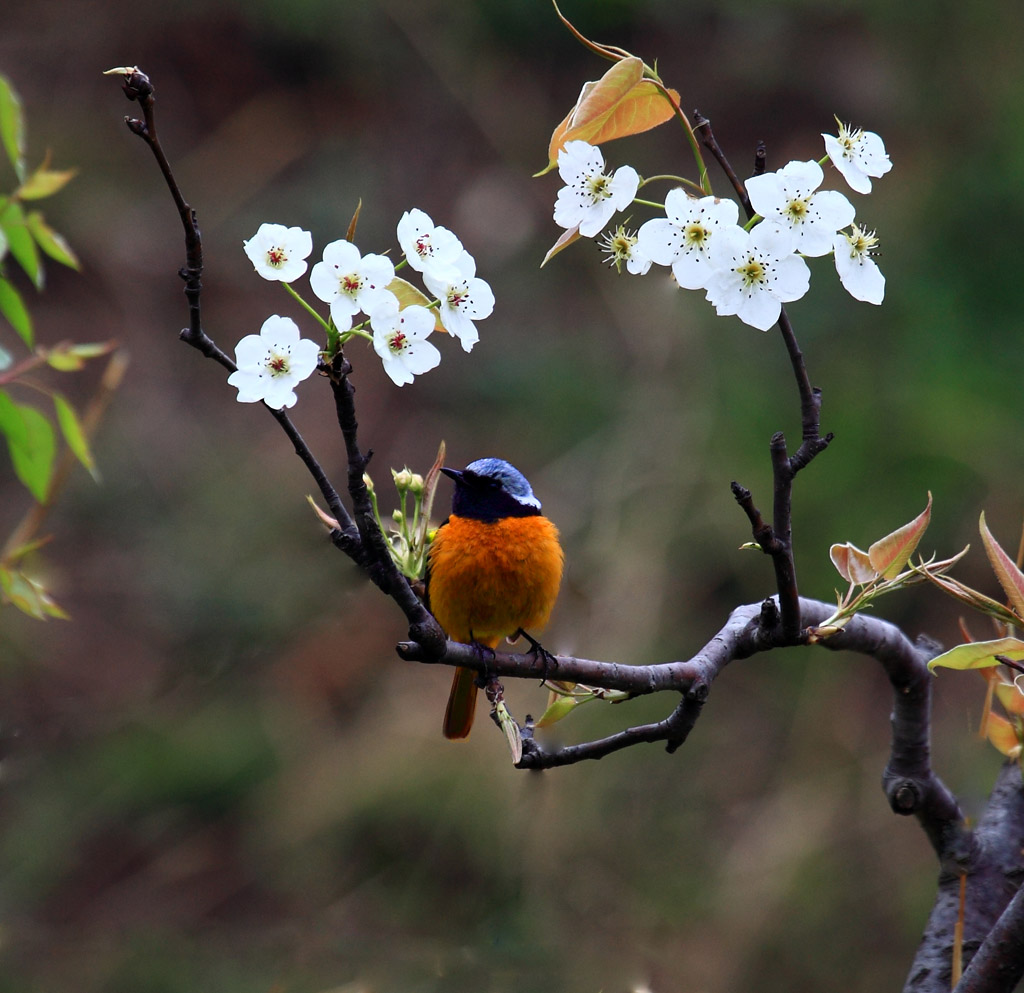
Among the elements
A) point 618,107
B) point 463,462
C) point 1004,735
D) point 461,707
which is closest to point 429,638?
point 618,107

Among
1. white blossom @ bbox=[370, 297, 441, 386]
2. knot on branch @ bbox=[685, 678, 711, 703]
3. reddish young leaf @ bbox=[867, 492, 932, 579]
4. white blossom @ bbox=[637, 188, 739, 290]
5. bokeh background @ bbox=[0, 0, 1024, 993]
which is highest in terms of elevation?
white blossom @ bbox=[637, 188, 739, 290]

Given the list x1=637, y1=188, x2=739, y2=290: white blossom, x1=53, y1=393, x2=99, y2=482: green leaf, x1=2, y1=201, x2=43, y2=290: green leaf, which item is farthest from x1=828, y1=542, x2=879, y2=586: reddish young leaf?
x1=2, y1=201, x2=43, y2=290: green leaf

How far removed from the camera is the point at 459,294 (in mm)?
1252

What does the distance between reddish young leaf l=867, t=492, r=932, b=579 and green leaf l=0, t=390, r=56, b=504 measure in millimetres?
1049

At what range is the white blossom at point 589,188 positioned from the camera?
1.28 metres

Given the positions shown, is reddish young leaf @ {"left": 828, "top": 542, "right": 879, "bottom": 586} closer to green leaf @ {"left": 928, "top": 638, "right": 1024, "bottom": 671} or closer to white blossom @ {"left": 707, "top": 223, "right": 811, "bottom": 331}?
green leaf @ {"left": 928, "top": 638, "right": 1024, "bottom": 671}

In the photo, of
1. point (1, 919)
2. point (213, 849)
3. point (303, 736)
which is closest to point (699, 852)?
point (303, 736)

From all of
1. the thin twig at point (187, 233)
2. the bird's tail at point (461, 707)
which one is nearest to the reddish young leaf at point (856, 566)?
the thin twig at point (187, 233)

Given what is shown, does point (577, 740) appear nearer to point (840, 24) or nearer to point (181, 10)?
point (840, 24)

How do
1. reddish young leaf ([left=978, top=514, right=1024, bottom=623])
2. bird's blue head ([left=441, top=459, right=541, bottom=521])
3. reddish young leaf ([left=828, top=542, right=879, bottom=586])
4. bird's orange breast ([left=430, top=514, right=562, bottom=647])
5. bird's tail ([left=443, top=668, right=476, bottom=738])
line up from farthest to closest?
bird's tail ([left=443, top=668, right=476, bottom=738])
bird's blue head ([left=441, top=459, right=541, bottom=521])
bird's orange breast ([left=430, top=514, right=562, bottom=647])
reddish young leaf ([left=828, top=542, right=879, bottom=586])
reddish young leaf ([left=978, top=514, right=1024, bottom=623])

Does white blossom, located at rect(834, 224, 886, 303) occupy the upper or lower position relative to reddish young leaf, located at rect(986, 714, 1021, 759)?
upper

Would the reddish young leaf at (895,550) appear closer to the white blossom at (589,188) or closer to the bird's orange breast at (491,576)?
the white blossom at (589,188)

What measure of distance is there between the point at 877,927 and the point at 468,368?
3.56 meters

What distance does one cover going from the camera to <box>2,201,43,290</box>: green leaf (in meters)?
1.20
